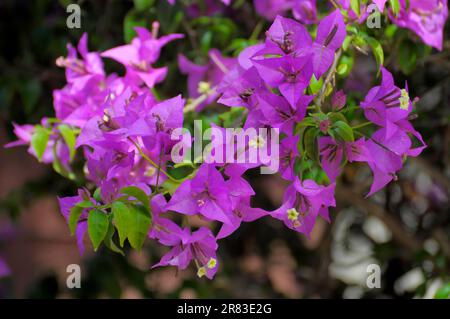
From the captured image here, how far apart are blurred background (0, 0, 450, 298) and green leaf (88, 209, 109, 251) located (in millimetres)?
359

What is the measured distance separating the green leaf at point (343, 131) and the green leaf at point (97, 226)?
0.24m

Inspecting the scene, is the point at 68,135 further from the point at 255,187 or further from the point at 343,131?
the point at 255,187

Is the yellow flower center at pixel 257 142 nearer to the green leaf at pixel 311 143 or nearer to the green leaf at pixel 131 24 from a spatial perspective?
the green leaf at pixel 311 143

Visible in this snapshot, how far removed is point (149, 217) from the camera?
2.37 ft

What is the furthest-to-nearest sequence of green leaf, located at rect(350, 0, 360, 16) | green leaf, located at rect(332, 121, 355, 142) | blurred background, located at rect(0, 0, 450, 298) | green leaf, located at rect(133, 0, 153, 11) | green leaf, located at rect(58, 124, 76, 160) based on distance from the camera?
blurred background, located at rect(0, 0, 450, 298) → green leaf, located at rect(133, 0, 153, 11) → green leaf, located at rect(58, 124, 76, 160) → green leaf, located at rect(350, 0, 360, 16) → green leaf, located at rect(332, 121, 355, 142)

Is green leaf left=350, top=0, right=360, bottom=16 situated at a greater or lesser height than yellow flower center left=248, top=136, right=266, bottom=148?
greater

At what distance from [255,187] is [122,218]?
40.1 inches

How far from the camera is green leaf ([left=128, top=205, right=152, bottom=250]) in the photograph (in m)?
0.71

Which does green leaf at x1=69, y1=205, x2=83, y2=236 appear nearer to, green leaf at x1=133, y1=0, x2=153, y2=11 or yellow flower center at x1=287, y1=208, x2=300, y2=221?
yellow flower center at x1=287, y1=208, x2=300, y2=221

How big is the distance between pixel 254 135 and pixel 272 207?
1.07m

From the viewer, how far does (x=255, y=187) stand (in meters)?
1.71

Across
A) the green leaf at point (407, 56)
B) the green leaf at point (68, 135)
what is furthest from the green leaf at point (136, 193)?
the green leaf at point (407, 56)

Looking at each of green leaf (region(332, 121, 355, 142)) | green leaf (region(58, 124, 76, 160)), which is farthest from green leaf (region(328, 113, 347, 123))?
green leaf (region(58, 124, 76, 160))
